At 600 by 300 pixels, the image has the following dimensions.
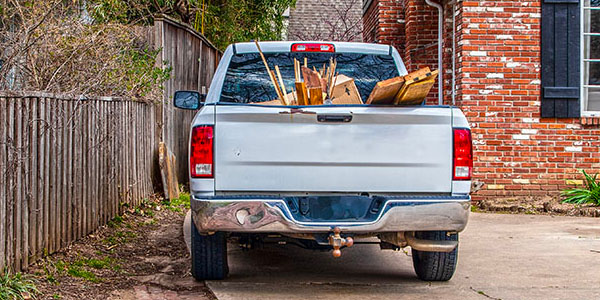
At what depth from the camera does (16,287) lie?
4.98m

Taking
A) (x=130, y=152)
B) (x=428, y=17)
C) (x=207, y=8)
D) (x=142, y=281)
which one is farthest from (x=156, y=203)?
(x=207, y=8)

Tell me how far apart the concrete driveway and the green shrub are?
1348 mm

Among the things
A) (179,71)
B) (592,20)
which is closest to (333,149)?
(592,20)

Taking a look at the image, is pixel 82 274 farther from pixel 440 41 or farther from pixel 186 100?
pixel 440 41

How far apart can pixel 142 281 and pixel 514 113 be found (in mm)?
6292

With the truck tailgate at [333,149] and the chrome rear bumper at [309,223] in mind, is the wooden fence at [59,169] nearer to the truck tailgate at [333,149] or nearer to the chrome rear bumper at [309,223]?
the chrome rear bumper at [309,223]

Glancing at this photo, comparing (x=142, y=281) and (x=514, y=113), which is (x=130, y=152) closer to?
(x=142, y=281)

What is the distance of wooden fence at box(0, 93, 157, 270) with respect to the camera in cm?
532

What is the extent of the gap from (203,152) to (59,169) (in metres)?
1.93

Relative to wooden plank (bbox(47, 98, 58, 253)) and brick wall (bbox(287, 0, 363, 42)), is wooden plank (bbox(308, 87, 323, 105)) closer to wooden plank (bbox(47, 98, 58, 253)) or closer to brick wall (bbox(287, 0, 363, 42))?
wooden plank (bbox(47, 98, 58, 253))

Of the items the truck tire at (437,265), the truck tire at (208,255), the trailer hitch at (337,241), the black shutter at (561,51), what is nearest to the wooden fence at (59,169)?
the truck tire at (208,255)

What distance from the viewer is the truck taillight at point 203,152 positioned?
197 inches

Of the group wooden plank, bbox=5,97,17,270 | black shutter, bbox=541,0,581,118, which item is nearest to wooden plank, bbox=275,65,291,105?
wooden plank, bbox=5,97,17,270

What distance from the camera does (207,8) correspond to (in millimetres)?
16922
